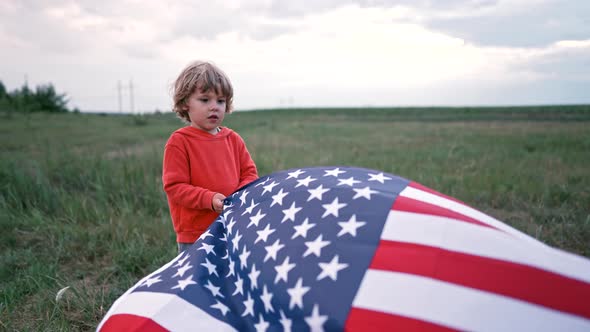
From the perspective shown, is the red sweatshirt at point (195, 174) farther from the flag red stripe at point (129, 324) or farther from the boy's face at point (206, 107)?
the flag red stripe at point (129, 324)

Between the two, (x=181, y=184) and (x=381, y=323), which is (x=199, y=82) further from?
(x=381, y=323)

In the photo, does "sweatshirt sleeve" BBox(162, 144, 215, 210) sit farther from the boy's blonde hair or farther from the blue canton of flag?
the boy's blonde hair

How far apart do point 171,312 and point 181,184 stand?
911 mm

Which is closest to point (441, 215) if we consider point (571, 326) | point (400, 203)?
point (400, 203)

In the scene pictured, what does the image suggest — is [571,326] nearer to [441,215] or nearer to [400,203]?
[441,215]

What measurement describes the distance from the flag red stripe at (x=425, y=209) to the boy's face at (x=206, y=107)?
136 centimetres

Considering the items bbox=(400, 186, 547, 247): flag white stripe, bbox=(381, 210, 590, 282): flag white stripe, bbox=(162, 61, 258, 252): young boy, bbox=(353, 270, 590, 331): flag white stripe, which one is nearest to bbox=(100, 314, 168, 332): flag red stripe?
bbox=(162, 61, 258, 252): young boy

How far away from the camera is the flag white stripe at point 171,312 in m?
1.68

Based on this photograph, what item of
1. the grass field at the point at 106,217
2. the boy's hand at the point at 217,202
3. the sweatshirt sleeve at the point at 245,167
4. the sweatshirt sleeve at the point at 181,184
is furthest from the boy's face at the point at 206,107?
the grass field at the point at 106,217

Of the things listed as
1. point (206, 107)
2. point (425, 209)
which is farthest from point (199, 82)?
point (425, 209)

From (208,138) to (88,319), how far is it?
149cm

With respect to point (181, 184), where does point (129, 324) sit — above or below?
below

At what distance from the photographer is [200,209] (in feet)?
8.47

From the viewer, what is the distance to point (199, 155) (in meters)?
2.52
